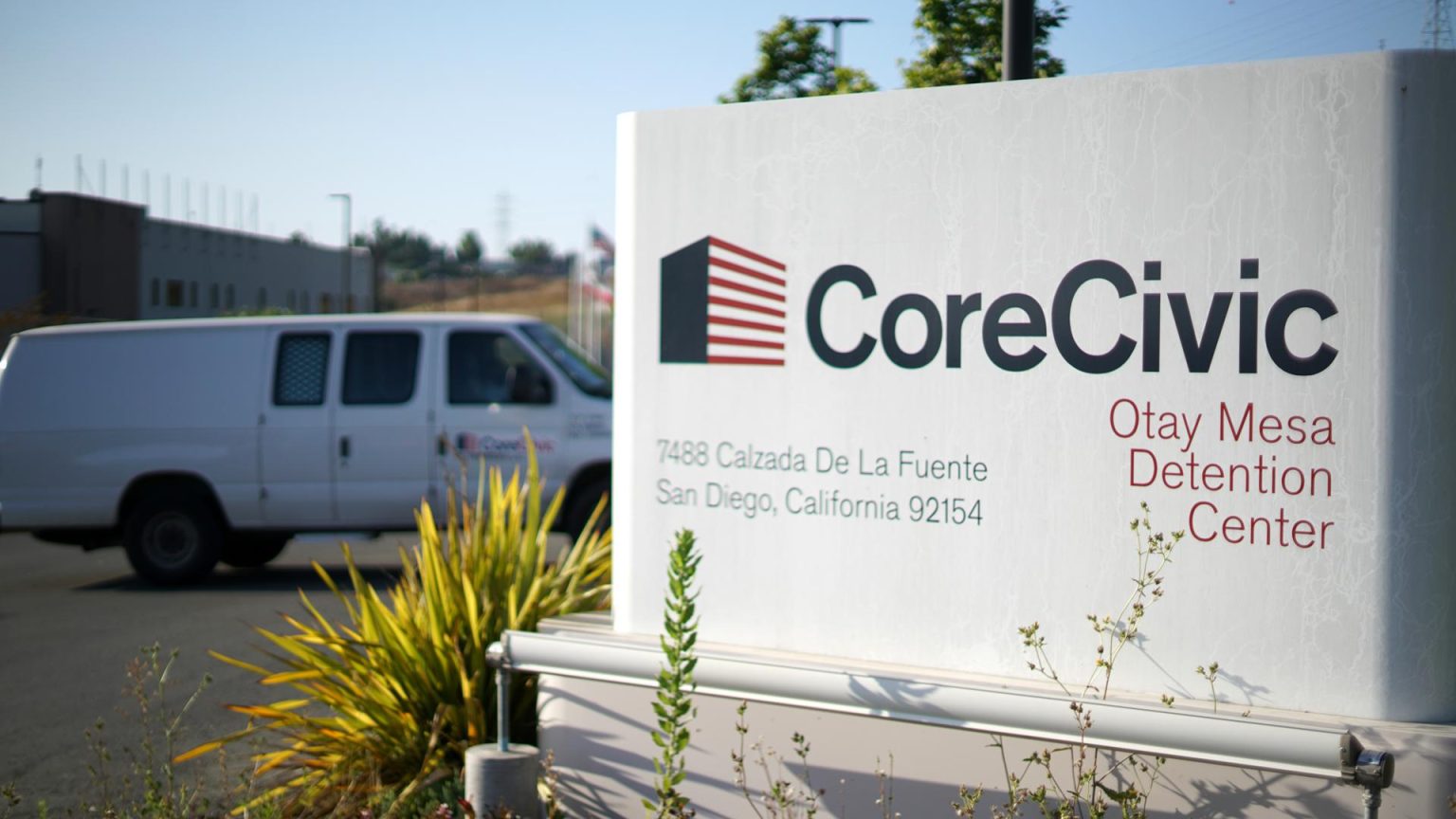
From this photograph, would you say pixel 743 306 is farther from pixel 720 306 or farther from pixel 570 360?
pixel 570 360

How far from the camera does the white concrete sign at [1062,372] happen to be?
4.25 m

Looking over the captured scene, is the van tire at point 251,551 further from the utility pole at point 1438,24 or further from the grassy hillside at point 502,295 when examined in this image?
the grassy hillside at point 502,295

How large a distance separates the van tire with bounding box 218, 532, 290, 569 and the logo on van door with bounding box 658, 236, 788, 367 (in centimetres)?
876

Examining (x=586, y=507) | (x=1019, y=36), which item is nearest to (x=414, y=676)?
(x=1019, y=36)

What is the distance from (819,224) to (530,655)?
5.99 ft

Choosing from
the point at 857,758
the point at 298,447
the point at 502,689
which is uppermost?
the point at 298,447

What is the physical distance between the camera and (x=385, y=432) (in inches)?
486

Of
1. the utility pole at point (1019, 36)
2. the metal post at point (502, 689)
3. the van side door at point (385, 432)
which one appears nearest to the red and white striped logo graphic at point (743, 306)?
the metal post at point (502, 689)

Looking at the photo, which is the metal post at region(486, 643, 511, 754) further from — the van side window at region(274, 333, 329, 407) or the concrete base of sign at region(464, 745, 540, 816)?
the van side window at region(274, 333, 329, 407)

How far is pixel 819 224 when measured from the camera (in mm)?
5121

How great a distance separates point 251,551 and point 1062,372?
1069 centimetres

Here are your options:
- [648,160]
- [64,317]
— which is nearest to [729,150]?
[648,160]

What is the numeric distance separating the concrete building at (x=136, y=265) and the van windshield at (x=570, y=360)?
24.5 m

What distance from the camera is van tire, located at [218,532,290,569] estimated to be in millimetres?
13406
